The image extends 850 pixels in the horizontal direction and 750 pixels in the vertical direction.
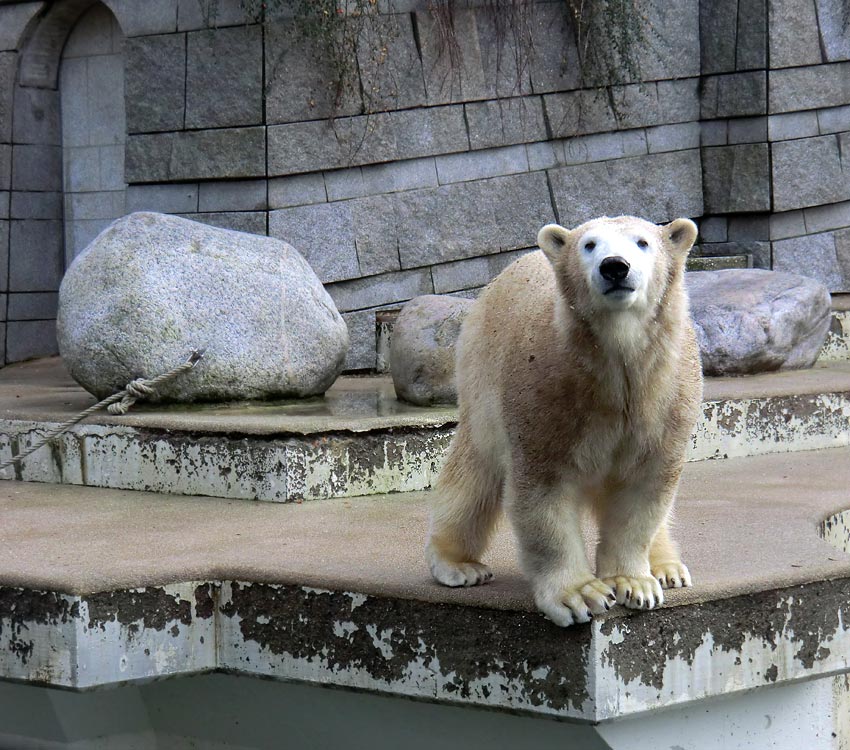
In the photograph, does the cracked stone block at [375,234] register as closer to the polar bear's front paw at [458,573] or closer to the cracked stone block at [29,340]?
the cracked stone block at [29,340]

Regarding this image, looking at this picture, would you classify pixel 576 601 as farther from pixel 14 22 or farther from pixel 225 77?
pixel 14 22

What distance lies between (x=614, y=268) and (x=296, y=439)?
6.73 feet

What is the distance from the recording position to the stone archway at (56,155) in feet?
23.3

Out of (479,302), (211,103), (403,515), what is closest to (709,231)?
(211,103)

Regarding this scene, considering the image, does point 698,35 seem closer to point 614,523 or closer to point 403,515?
point 403,515

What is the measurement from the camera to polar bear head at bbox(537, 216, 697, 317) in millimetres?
2162

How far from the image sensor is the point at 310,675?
301cm

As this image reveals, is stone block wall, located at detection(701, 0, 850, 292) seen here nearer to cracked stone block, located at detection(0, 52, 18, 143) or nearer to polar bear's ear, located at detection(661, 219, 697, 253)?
cracked stone block, located at detection(0, 52, 18, 143)

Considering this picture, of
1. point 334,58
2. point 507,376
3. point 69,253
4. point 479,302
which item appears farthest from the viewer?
point 69,253

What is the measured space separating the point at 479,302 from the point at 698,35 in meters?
5.32

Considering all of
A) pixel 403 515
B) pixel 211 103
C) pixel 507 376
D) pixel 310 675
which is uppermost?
pixel 211 103

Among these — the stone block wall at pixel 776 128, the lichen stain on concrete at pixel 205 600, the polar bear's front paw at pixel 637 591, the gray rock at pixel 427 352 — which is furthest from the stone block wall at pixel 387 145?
the polar bear's front paw at pixel 637 591

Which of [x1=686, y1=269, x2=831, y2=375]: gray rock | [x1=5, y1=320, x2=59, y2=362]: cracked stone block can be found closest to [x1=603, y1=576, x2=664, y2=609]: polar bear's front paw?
[x1=686, y1=269, x2=831, y2=375]: gray rock

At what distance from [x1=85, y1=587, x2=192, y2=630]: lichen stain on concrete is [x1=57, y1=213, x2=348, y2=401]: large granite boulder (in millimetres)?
1742
